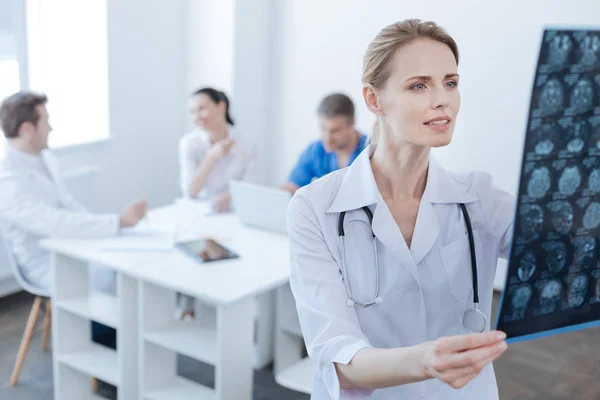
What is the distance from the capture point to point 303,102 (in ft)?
17.1

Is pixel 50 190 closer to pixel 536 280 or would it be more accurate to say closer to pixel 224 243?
pixel 224 243

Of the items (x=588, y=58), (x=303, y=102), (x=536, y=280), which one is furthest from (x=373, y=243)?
(x=303, y=102)

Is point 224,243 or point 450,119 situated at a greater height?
point 450,119

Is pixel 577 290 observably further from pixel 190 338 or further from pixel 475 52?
pixel 475 52

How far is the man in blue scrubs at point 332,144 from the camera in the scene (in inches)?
144

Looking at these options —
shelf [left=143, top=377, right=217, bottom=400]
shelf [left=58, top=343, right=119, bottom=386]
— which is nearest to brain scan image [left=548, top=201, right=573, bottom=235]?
shelf [left=143, top=377, right=217, bottom=400]

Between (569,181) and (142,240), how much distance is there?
2.40m

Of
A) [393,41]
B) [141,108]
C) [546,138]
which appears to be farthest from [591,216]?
[141,108]

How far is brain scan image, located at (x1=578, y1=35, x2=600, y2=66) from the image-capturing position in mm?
974

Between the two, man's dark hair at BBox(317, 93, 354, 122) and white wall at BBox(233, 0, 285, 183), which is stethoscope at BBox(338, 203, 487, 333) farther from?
white wall at BBox(233, 0, 285, 183)

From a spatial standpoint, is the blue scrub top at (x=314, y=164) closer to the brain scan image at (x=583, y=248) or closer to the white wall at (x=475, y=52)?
the white wall at (x=475, y=52)

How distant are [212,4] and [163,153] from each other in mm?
1094

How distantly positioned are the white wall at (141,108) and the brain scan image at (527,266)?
3.88 m

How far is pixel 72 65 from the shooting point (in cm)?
473
